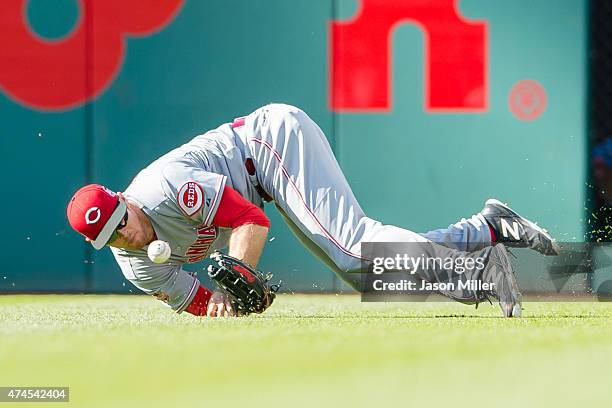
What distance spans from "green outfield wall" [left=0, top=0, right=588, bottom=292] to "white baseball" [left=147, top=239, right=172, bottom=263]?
2.61 m

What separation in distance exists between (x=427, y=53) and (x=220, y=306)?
9.37 feet

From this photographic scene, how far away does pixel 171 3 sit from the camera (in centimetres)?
706

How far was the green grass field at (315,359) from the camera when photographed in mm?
2641

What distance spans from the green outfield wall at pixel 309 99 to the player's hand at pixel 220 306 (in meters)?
2.33

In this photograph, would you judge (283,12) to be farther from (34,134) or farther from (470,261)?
(470,261)

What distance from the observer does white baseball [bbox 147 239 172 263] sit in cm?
441

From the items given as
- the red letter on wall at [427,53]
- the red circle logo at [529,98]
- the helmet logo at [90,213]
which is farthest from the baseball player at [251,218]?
the red circle logo at [529,98]

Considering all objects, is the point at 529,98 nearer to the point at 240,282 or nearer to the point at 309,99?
the point at 309,99

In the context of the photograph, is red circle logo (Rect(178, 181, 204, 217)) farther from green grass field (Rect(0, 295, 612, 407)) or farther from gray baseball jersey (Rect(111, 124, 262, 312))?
green grass field (Rect(0, 295, 612, 407))

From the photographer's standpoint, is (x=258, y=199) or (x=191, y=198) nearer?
(x=191, y=198)

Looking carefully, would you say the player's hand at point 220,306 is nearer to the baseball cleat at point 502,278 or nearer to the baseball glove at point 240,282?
the baseball glove at point 240,282

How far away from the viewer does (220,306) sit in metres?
4.66

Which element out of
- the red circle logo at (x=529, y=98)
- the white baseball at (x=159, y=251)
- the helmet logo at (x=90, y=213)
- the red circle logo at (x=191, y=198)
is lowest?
the white baseball at (x=159, y=251)

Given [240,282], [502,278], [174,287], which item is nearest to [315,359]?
[240,282]
